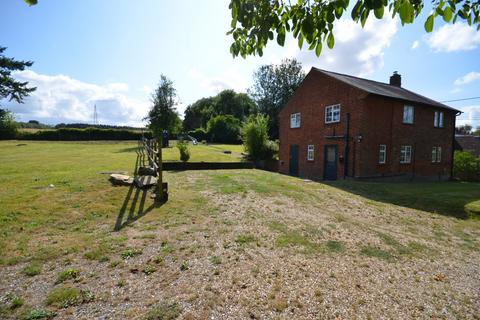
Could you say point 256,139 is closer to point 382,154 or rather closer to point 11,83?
point 382,154

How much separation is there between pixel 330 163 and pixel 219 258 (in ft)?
52.2

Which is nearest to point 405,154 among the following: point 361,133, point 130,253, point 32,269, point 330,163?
point 361,133

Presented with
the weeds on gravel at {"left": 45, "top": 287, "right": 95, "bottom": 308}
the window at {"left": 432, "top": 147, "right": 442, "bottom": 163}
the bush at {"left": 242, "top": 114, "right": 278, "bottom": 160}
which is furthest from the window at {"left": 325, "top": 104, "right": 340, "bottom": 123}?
the weeds on gravel at {"left": 45, "top": 287, "right": 95, "bottom": 308}

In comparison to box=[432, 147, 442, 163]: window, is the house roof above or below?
above

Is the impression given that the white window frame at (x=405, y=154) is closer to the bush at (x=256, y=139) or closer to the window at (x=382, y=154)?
Result: the window at (x=382, y=154)

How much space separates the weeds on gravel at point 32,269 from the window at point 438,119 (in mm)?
25280

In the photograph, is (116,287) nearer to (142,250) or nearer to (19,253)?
(142,250)

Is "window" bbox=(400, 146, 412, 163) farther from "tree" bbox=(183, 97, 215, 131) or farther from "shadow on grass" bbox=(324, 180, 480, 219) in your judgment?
"tree" bbox=(183, 97, 215, 131)

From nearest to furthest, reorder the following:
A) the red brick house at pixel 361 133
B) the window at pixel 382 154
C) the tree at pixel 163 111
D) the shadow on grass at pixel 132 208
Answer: the shadow on grass at pixel 132 208 → the red brick house at pixel 361 133 → the window at pixel 382 154 → the tree at pixel 163 111

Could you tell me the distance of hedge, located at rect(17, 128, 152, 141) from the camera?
40272 millimetres

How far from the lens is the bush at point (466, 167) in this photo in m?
22.7

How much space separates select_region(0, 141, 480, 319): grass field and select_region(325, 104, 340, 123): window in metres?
10.8

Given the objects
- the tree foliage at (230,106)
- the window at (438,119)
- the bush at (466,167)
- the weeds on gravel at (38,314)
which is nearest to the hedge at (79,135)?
the tree foliage at (230,106)

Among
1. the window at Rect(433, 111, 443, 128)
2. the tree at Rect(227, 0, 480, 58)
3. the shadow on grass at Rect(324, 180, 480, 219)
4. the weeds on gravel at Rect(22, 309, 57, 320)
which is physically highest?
the window at Rect(433, 111, 443, 128)
